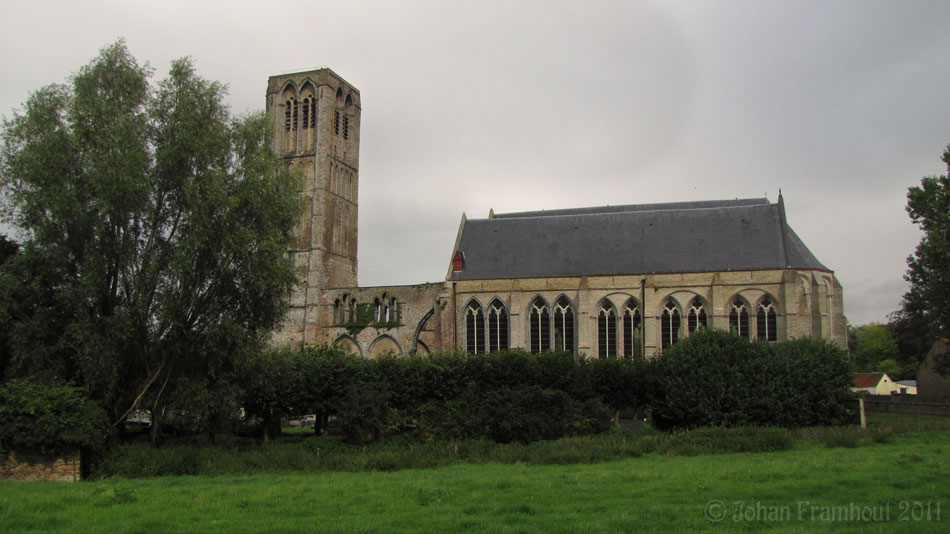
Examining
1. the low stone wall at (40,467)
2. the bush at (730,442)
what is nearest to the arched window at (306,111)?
the low stone wall at (40,467)

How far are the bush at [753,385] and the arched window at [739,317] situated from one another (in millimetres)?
8938

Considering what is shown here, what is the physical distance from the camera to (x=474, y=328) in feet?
131

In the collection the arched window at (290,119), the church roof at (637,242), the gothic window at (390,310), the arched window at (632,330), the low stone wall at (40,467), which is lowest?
the low stone wall at (40,467)

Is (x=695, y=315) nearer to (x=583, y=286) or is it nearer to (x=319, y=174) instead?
(x=583, y=286)

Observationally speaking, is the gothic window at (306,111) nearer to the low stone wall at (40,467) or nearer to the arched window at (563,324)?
the arched window at (563,324)

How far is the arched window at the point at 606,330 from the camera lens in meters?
38.1

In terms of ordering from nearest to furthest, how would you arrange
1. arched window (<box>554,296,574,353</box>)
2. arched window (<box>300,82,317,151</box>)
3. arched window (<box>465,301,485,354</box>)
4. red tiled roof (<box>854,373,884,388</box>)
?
arched window (<box>554,296,574,353</box>) < arched window (<box>465,301,485,354</box>) < arched window (<box>300,82,317,151</box>) < red tiled roof (<box>854,373,884,388</box>)

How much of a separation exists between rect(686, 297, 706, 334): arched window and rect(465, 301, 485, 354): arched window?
412 inches

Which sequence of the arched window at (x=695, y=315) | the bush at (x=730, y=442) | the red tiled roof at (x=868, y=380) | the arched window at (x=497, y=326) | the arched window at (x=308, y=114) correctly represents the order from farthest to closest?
the red tiled roof at (x=868, y=380), the arched window at (x=308, y=114), the arched window at (x=497, y=326), the arched window at (x=695, y=315), the bush at (x=730, y=442)

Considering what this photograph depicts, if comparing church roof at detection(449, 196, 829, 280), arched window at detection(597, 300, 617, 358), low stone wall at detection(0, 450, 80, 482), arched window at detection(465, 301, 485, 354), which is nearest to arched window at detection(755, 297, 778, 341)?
church roof at detection(449, 196, 829, 280)

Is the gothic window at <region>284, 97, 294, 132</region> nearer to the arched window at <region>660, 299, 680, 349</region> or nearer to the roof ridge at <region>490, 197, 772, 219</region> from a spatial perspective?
the roof ridge at <region>490, 197, 772, 219</region>

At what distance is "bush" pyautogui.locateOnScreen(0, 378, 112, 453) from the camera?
18.0m

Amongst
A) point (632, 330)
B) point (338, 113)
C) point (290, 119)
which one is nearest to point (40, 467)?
point (632, 330)

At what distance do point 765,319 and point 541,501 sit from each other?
90.0 ft
